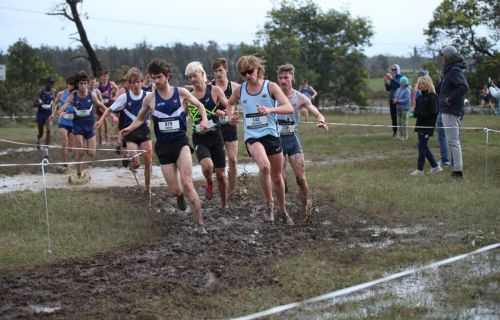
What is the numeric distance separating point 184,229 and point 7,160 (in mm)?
9282

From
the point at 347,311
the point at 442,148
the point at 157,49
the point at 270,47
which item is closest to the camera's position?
the point at 347,311

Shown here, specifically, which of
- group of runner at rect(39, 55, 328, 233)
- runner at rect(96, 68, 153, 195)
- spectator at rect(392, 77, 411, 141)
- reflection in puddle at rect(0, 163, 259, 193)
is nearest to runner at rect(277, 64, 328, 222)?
group of runner at rect(39, 55, 328, 233)

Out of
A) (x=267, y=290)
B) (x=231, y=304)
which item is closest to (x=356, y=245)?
(x=267, y=290)

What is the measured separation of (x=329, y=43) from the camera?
47.3m

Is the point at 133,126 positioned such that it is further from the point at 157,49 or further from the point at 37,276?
the point at 157,49

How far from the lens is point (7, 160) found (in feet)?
55.0

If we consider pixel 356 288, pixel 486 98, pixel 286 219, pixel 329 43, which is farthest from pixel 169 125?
pixel 329 43

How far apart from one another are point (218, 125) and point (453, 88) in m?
5.08

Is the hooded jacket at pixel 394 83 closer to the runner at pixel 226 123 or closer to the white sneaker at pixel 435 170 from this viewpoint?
the white sneaker at pixel 435 170

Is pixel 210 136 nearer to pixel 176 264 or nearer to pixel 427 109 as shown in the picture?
pixel 176 264

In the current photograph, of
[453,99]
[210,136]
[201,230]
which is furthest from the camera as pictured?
[453,99]

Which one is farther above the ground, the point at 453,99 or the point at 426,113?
the point at 453,99

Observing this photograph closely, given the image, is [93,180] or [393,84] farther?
[393,84]

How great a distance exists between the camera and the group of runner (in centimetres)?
882
